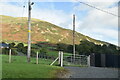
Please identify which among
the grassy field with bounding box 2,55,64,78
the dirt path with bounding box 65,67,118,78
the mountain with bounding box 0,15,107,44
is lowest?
the dirt path with bounding box 65,67,118,78

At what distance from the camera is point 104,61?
1135 inches

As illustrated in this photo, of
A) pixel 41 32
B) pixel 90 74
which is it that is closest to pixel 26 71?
pixel 90 74

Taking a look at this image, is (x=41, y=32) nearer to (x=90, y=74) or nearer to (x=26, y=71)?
(x=90, y=74)

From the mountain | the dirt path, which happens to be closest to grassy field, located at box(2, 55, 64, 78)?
the dirt path

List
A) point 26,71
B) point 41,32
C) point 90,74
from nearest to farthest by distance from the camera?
point 26,71 → point 90,74 → point 41,32

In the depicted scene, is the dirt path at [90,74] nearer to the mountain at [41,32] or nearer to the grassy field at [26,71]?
the grassy field at [26,71]

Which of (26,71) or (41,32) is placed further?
(41,32)

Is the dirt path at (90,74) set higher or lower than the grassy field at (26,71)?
lower

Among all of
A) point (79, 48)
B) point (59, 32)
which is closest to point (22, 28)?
point (59, 32)

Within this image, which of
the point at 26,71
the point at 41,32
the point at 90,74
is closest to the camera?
the point at 26,71

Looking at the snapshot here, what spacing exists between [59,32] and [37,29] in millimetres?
12048

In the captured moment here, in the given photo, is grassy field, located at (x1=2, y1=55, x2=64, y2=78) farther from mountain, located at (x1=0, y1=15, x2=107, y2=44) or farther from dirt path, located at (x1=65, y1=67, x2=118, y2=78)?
mountain, located at (x1=0, y1=15, x2=107, y2=44)

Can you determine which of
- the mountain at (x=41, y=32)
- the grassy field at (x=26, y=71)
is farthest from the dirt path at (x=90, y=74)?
the mountain at (x=41, y=32)

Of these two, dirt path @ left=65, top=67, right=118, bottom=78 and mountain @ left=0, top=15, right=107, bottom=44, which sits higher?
mountain @ left=0, top=15, right=107, bottom=44
